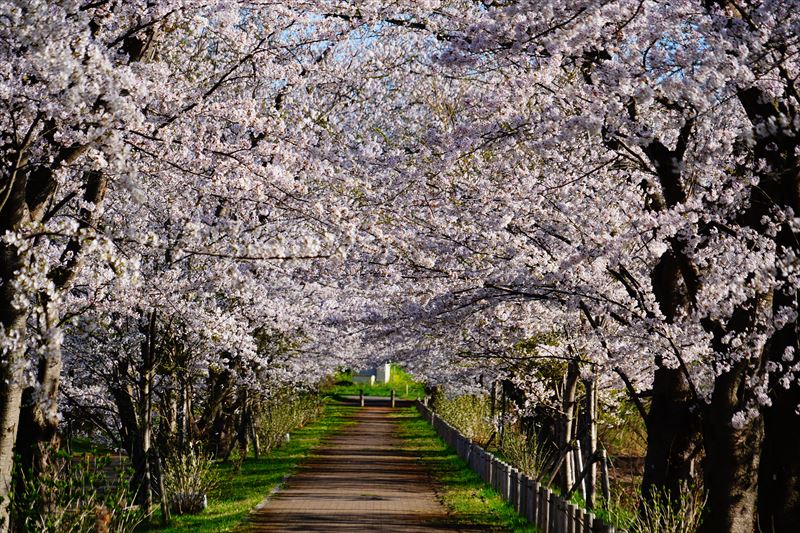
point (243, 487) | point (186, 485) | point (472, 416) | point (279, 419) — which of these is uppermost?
point (472, 416)

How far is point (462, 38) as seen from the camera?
9.20 m

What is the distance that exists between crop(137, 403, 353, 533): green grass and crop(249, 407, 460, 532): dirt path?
39 cm

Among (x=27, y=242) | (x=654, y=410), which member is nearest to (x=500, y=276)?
(x=654, y=410)

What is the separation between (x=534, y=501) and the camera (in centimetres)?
1419

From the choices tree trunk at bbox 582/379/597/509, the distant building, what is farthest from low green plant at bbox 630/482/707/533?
the distant building

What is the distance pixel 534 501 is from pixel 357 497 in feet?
16.7

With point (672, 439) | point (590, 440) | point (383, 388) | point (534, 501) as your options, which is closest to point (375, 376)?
point (383, 388)

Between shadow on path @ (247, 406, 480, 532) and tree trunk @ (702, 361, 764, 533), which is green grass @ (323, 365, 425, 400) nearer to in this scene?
shadow on path @ (247, 406, 480, 532)

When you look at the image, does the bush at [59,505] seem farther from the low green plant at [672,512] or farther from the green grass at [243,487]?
the low green plant at [672,512]

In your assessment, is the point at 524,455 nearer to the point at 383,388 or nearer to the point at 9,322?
the point at 9,322

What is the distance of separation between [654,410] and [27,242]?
811 centimetres

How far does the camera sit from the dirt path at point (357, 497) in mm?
14594

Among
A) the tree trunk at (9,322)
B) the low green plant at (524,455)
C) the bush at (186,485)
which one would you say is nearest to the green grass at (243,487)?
the bush at (186,485)

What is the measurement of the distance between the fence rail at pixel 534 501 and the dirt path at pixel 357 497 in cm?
121
